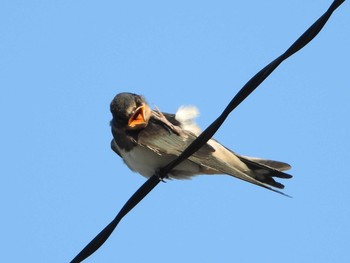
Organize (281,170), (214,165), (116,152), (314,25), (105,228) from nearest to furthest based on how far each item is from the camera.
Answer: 1. (314,25)
2. (105,228)
3. (214,165)
4. (281,170)
5. (116,152)

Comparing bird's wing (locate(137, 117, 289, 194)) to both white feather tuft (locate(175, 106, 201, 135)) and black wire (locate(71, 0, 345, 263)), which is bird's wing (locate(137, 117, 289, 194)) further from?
black wire (locate(71, 0, 345, 263))

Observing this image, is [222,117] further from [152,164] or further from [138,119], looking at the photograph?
[138,119]

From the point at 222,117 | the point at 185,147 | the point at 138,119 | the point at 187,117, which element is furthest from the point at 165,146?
the point at 222,117

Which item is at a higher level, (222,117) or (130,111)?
(130,111)

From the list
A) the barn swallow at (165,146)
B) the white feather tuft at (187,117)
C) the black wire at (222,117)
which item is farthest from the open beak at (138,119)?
the black wire at (222,117)

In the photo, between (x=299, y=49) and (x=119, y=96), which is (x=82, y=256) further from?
(x=119, y=96)

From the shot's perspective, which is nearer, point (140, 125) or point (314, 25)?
point (314, 25)

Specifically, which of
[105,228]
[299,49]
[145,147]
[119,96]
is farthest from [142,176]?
[299,49]
